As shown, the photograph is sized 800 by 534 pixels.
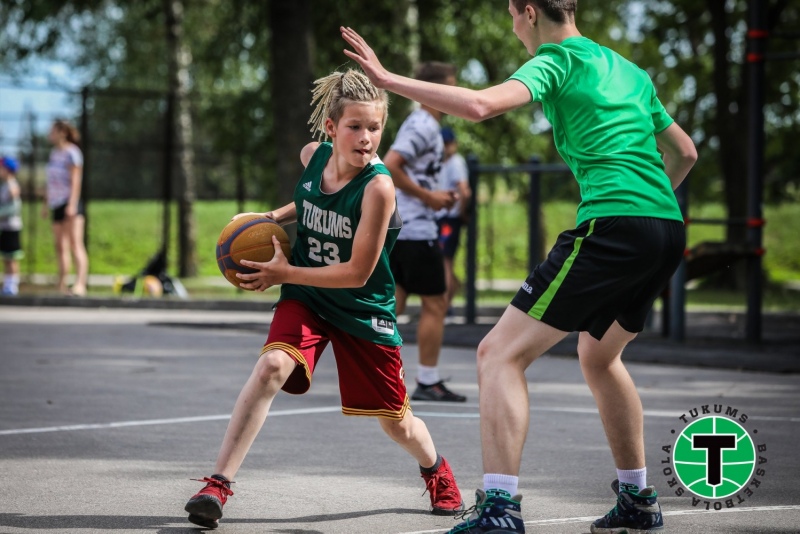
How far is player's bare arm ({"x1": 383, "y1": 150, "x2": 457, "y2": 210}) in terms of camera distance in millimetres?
8312

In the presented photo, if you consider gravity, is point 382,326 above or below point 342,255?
below

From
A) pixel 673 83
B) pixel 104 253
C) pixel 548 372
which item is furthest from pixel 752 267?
pixel 104 253

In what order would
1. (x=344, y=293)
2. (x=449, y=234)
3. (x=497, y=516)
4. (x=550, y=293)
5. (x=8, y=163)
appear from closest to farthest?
(x=497, y=516) → (x=550, y=293) → (x=344, y=293) → (x=449, y=234) → (x=8, y=163)

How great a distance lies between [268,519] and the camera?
16.1 feet

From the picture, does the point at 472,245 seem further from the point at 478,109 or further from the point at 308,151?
the point at 478,109

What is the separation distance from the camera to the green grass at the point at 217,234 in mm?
22000

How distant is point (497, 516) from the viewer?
166 inches

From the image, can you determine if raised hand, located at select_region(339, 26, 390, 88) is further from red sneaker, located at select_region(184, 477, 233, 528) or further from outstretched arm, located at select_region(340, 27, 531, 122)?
red sneaker, located at select_region(184, 477, 233, 528)

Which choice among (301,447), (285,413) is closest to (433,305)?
(285,413)

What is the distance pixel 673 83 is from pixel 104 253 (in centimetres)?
1412

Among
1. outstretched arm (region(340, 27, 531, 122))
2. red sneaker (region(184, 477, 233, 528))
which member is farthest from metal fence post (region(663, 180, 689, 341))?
outstretched arm (region(340, 27, 531, 122))

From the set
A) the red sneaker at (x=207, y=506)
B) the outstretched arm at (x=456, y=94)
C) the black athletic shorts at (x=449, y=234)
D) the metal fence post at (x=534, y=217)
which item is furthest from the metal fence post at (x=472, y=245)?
the outstretched arm at (x=456, y=94)

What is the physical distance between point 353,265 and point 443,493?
1025 millimetres

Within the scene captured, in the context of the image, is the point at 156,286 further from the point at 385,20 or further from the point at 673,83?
the point at 673,83
